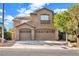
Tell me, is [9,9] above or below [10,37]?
above

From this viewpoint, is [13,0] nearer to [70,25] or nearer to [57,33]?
[57,33]

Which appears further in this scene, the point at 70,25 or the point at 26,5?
the point at 70,25

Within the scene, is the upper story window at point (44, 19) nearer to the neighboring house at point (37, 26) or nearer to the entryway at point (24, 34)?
the neighboring house at point (37, 26)

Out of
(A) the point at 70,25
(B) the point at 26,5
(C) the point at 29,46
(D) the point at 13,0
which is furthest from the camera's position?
(A) the point at 70,25

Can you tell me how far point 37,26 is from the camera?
55.9 ft

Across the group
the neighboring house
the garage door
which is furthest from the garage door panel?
the garage door

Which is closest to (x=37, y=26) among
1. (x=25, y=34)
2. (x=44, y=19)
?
(x=44, y=19)

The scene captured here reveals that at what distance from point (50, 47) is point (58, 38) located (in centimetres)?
78

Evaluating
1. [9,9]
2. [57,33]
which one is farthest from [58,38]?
[9,9]

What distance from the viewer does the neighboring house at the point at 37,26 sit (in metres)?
16.4

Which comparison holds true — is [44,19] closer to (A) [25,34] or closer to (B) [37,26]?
(B) [37,26]

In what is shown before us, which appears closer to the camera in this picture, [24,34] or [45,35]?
[45,35]

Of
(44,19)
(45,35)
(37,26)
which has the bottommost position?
(45,35)

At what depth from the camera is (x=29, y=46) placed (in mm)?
16750
